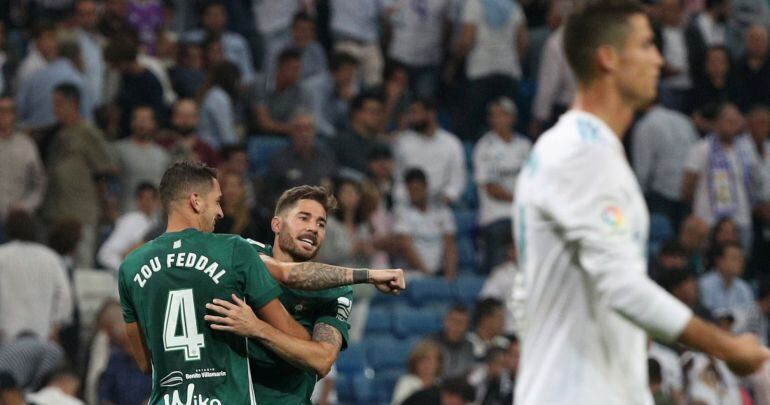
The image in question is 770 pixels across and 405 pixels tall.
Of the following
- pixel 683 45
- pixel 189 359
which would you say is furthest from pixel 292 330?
pixel 683 45

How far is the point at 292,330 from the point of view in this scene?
577 cm

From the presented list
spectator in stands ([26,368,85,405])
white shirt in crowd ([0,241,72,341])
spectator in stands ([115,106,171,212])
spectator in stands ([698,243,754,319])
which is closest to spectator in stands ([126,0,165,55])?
spectator in stands ([115,106,171,212])

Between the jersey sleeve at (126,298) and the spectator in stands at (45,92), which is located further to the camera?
the spectator in stands at (45,92)

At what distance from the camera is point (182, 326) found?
221 inches

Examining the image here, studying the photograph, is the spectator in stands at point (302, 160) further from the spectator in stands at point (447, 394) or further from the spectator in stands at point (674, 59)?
the spectator in stands at point (674, 59)

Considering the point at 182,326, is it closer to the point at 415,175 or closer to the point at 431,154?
the point at 415,175

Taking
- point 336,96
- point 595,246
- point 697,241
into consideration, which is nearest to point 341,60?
point 336,96

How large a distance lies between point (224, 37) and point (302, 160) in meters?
2.59

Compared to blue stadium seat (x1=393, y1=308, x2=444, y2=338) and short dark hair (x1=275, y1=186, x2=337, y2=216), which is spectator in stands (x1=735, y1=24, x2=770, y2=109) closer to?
blue stadium seat (x1=393, y1=308, x2=444, y2=338)

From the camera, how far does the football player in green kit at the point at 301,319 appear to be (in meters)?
5.73

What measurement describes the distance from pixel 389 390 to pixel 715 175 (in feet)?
14.6

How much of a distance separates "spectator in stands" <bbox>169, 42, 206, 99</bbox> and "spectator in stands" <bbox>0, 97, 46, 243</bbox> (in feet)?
7.10

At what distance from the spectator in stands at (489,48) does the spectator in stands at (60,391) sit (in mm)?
7114

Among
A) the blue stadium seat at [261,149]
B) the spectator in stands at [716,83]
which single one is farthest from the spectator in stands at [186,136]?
the spectator in stands at [716,83]
